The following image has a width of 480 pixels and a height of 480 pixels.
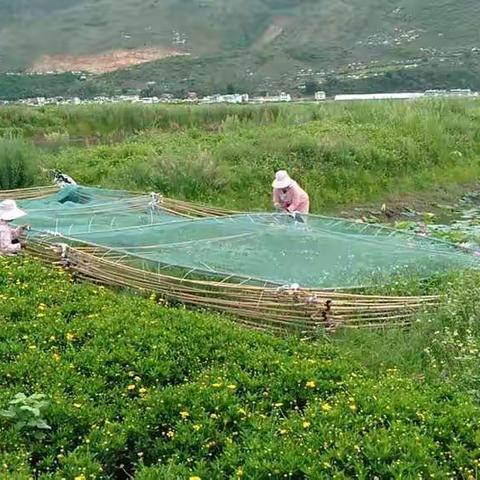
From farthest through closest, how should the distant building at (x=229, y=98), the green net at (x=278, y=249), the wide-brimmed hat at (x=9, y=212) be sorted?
the distant building at (x=229, y=98) → the wide-brimmed hat at (x=9, y=212) → the green net at (x=278, y=249)

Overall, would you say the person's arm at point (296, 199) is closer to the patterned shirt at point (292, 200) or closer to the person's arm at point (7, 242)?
the patterned shirt at point (292, 200)

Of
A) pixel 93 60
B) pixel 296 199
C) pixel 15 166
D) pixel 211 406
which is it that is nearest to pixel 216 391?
pixel 211 406

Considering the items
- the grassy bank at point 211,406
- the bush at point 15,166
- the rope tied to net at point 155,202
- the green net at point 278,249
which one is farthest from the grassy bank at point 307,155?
the grassy bank at point 211,406

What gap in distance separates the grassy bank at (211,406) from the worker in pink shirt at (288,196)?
323 cm

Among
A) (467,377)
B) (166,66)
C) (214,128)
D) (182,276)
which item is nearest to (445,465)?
(467,377)

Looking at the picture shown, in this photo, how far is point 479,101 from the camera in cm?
2359

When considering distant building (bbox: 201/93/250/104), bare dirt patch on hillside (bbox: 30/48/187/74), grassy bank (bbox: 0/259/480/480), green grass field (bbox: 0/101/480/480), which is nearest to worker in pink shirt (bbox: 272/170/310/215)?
green grass field (bbox: 0/101/480/480)

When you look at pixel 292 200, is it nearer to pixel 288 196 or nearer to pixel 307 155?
pixel 288 196

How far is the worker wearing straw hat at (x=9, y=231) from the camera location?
7844mm

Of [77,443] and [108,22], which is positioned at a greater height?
[108,22]

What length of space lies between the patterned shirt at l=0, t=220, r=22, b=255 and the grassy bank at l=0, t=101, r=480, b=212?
4534 mm

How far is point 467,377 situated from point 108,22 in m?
19.8

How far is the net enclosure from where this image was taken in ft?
19.9

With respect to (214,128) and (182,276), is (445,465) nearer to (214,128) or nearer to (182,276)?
(182,276)
